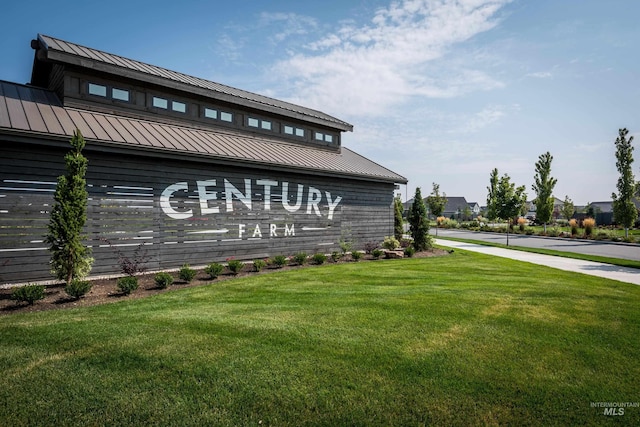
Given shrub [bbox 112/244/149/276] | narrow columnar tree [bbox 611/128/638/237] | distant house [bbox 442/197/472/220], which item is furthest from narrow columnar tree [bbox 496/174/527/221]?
distant house [bbox 442/197/472/220]

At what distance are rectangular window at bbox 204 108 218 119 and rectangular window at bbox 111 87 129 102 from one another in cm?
332

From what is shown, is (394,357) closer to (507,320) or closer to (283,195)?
(507,320)

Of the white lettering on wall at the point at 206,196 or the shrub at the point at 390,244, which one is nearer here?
the white lettering on wall at the point at 206,196

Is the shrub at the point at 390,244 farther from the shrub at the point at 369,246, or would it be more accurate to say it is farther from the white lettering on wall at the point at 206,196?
the white lettering on wall at the point at 206,196

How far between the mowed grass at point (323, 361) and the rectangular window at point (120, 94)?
351 inches

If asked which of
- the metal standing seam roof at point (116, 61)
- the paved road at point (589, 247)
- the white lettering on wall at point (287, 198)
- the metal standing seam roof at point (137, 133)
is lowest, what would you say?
the paved road at point (589, 247)

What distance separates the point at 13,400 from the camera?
385 cm

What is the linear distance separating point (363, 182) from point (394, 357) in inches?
587

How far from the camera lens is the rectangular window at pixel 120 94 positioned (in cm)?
1277

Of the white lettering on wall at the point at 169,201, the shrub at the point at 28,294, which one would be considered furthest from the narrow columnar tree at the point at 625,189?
the shrub at the point at 28,294

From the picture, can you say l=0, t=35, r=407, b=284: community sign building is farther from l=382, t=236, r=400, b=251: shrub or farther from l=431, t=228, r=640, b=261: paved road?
l=431, t=228, r=640, b=261: paved road

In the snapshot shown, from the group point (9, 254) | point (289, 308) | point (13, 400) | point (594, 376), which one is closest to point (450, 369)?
point (594, 376)

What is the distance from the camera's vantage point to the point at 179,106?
48.0 ft

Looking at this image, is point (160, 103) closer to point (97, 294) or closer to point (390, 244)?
point (97, 294)
